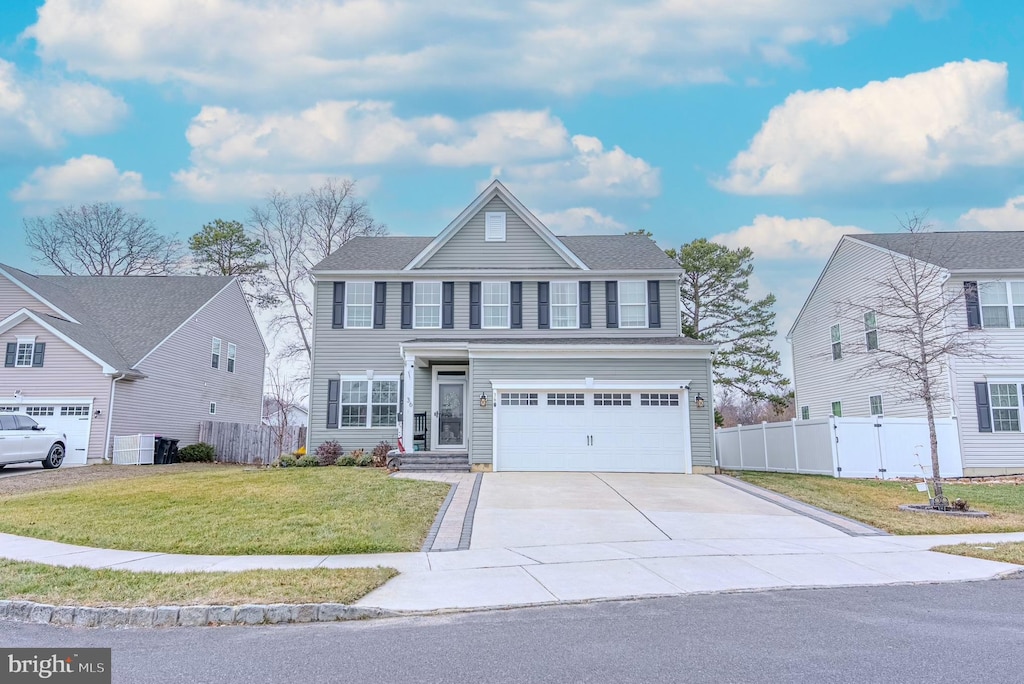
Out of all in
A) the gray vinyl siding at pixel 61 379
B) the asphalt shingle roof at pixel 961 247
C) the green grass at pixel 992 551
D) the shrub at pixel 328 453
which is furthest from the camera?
the gray vinyl siding at pixel 61 379

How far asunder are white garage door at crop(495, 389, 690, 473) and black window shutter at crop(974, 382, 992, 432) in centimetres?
894

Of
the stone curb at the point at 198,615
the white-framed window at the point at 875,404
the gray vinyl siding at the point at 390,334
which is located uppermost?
the gray vinyl siding at the point at 390,334

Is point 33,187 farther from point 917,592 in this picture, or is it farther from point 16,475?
point 917,592

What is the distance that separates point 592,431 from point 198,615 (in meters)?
12.7

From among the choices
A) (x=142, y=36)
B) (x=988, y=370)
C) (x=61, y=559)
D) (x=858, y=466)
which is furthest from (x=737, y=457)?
(x=142, y=36)

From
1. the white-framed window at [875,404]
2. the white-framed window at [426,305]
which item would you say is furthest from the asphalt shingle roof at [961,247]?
the white-framed window at [426,305]

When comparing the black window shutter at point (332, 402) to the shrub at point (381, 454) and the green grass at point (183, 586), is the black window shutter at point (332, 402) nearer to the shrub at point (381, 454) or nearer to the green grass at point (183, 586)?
the shrub at point (381, 454)

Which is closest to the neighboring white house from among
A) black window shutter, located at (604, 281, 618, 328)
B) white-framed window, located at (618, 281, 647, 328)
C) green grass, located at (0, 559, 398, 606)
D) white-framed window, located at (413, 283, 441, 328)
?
white-framed window, located at (618, 281, 647, 328)

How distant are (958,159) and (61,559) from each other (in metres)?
23.9

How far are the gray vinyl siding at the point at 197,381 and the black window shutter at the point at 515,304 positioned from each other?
13.2 m

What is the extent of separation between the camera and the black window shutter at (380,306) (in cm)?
2073

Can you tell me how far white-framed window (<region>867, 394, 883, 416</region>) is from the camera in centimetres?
2180

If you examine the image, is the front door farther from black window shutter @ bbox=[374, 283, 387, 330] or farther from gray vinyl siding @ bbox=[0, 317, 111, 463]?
gray vinyl siding @ bbox=[0, 317, 111, 463]

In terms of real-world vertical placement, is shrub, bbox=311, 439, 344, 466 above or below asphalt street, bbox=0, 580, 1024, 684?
above
